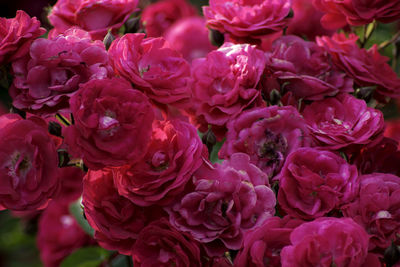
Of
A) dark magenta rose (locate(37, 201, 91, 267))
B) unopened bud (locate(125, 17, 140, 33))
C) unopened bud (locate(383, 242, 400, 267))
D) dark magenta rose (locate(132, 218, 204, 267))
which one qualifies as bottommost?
dark magenta rose (locate(37, 201, 91, 267))

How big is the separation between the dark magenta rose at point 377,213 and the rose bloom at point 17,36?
1.33 feet

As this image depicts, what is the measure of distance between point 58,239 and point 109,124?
0.68 m

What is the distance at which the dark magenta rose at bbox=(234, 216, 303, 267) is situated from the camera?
0.53m

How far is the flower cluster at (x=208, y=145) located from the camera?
1.85 ft

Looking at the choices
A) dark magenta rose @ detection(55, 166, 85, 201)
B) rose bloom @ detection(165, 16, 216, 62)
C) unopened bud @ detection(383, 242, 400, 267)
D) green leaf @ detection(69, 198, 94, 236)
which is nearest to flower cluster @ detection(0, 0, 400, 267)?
unopened bud @ detection(383, 242, 400, 267)

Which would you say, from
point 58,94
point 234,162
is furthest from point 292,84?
point 58,94

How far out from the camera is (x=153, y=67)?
649 millimetres

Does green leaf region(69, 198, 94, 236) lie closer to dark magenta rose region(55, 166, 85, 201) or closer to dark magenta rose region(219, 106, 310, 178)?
dark magenta rose region(55, 166, 85, 201)

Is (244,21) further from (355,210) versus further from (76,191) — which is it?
(76,191)

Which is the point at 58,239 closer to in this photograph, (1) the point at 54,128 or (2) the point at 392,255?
(1) the point at 54,128

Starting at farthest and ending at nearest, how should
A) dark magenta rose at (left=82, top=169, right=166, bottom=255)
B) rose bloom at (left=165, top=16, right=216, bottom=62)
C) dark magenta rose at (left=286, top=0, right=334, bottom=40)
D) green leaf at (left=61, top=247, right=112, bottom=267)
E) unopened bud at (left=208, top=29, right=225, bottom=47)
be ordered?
rose bloom at (left=165, top=16, right=216, bottom=62) → dark magenta rose at (left=286, top=0, right=334, bottom=40) → green leaf at (left=61, top=247, right=112, bottom=267) → unopened bud at (left=208, top=29, right=225, bottom=47) → dark magenta rose at (left=82, top=169, right=166, bottom=255)

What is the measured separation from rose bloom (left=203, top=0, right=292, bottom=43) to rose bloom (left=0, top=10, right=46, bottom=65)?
0.81ft

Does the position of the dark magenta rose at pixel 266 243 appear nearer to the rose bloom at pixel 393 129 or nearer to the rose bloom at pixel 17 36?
the rose bloom at pixel 17 36

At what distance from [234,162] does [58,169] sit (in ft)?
0.65
